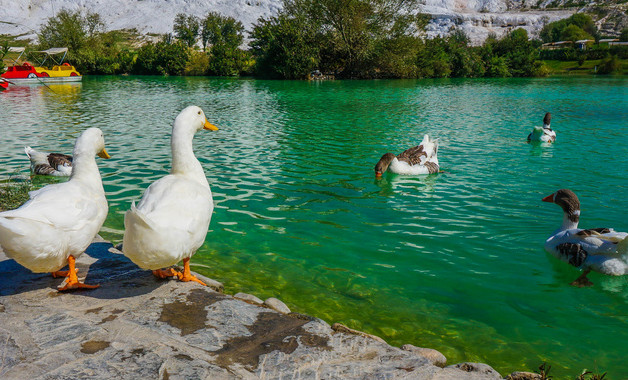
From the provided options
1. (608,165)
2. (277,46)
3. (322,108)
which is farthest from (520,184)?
(277,46)

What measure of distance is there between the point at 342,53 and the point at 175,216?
6604cm

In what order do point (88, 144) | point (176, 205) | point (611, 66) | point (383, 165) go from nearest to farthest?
1. point (176, 205)
2. point (88, 144)
3. point (383, 165)
4. point (611, 66)

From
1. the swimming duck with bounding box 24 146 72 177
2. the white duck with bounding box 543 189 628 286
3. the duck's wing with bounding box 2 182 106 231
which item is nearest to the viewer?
the duck's wing with bounding box 2 182 106 231

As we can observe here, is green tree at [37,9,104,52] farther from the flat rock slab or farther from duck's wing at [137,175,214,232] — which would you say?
the flat rock slab

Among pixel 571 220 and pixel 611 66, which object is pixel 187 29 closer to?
pixel 611 66

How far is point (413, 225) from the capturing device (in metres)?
8.46

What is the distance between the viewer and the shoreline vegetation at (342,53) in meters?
64.7

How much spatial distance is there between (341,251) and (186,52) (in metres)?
86.4

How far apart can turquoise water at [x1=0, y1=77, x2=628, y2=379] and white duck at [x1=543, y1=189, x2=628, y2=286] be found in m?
0.17

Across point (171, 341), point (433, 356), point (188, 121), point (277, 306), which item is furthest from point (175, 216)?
point (433, 356)

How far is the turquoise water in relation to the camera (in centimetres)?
525

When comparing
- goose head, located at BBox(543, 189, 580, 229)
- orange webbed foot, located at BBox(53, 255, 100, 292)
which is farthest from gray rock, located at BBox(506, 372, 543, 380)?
goose head, located at BBox(543, 189, 580, 229)

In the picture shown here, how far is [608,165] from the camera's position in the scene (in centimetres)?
1297

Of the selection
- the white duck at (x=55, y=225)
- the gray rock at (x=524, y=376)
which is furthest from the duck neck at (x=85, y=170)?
the gray rock at (x=524, y=376)
